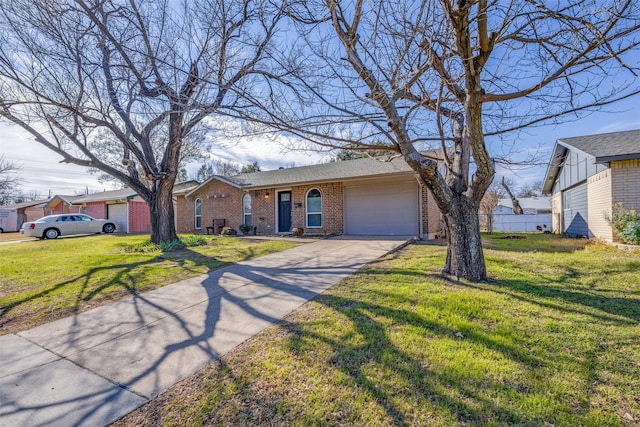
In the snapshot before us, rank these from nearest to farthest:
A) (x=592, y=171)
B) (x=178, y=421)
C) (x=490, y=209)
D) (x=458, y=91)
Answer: (x=178, y=421), (x=458, y=91), (x=592, y=171), (x=490, y=209)

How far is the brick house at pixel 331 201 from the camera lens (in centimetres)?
1202

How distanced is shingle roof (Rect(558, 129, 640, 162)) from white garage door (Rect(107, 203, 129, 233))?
2562cm

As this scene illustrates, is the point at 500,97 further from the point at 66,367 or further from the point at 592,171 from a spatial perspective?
the point at 592,171

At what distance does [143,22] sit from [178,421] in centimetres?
846

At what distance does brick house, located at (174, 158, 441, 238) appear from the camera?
39.4 feet

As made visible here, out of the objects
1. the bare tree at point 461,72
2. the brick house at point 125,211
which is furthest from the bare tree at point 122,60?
the brick house at point 125,211

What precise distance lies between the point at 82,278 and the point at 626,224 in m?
13.7

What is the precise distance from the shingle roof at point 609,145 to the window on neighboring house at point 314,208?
993 cm

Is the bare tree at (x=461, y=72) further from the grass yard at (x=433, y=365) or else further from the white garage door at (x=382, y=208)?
the white garage door at (x=382, y=208)

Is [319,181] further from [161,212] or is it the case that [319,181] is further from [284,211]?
[161,212]

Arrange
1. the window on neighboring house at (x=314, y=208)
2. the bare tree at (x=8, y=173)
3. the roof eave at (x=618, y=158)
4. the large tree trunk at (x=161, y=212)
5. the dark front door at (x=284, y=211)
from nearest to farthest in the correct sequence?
1. the roof eave at (x=618, y=158)
2. the large tree trunk at (x=161, y=212)
3. the window on neighboring house at (x=314, y=208)
4. the dark front door at (x=284, y=211)
5. the bare tree at (x=8, y=173)

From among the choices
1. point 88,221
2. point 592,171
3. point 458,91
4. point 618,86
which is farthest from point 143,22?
point 88,221

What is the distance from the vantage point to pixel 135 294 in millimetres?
5090

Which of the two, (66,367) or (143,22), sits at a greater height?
(143,22)
